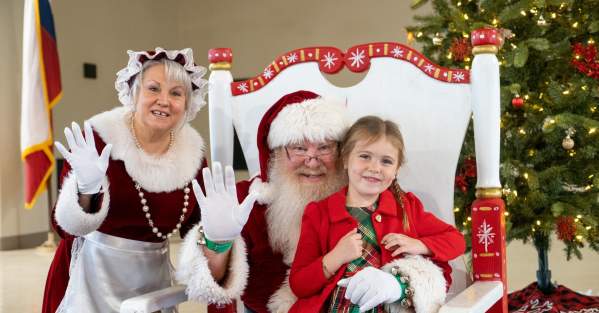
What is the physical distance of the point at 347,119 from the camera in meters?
2.03

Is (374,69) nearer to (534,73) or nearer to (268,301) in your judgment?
(268,301)

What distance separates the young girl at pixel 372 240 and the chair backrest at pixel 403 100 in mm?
194

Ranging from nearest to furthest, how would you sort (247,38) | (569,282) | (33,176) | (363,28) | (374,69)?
(374,69) < (569,282) < (33,176) < (363,28) < (247,38)

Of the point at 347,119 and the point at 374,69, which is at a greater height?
the point at 374,69

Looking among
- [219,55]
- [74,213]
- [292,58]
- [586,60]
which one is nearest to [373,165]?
[292,58]

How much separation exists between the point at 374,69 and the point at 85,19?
276 inches

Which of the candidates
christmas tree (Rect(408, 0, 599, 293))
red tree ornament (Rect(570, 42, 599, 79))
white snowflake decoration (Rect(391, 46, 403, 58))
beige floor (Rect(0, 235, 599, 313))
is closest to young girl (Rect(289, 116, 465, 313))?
white snowflake decoration (Rect(391, 46, 403, 58))

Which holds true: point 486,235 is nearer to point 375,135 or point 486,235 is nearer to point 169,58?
point 375,135

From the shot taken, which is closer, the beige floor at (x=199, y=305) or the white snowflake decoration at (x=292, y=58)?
the white snowflake decoration at (x=292, y=58)

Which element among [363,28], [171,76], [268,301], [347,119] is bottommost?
[268,301]

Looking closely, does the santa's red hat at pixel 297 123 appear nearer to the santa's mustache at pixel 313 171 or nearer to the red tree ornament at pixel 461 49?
the santa's mustache at pixel 313 171

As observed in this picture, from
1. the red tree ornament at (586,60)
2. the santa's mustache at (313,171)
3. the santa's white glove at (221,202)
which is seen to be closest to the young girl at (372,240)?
the santa's mustache at (313,171)

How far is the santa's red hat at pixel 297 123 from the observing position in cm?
197

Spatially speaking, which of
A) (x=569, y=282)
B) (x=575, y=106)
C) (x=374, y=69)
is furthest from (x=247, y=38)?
(x=374, y=69)
